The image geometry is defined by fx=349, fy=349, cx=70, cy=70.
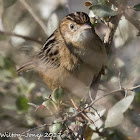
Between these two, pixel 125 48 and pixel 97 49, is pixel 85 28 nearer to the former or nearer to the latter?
pixel 97 49

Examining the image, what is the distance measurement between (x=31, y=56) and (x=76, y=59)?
75 cm

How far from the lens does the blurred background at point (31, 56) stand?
3.67 metres

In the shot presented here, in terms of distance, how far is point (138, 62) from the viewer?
373cm

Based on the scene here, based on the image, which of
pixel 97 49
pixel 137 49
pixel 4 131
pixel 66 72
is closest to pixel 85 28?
pixel 97 49

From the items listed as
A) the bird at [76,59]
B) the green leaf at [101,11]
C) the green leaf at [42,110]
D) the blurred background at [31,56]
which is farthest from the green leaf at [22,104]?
the green leaf at [101,11]

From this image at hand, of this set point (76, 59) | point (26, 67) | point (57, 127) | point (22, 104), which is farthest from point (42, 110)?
point (26, 67)

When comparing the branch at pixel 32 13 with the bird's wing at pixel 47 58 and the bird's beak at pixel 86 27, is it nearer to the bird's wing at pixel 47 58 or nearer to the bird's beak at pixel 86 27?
the bird's wing at pixel 47 58

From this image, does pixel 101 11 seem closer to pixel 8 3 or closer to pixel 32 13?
pixel 8 3

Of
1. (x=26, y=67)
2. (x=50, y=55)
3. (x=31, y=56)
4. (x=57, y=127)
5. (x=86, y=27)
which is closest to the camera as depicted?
(x=57, y=127)

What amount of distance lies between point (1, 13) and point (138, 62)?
5.66 feet

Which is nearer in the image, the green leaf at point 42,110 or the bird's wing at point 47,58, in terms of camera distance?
the green leaf at point 42,110

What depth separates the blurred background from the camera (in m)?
3.67

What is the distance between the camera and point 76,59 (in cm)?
352

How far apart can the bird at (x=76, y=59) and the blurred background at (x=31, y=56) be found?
24 cm
